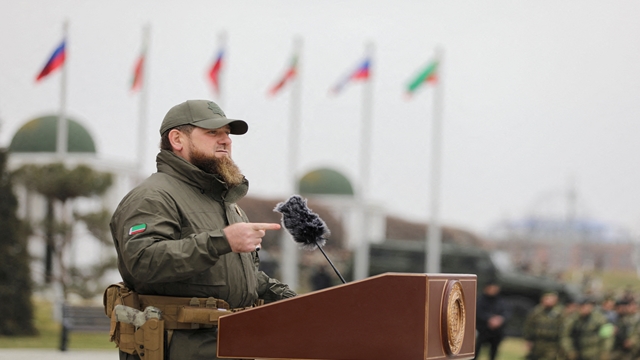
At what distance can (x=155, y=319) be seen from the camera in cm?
Result: 423

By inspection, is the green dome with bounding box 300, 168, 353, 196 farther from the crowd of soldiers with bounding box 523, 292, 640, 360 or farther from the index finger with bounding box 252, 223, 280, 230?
the index finger with bounding box 252, 223, 280, 230

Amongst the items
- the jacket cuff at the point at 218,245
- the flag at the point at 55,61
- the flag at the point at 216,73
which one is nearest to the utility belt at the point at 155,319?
the jacket cuff at the point at 218,245

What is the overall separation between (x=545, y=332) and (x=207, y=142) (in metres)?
12.6

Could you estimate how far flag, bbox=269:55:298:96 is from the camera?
961 inches

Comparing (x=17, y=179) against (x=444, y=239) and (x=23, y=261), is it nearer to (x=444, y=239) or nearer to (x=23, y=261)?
(x=23, y=261)

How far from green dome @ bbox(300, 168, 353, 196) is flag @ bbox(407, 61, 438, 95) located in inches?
1021

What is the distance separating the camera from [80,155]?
99.5ft

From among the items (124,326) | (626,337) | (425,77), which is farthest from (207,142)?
(425,77)

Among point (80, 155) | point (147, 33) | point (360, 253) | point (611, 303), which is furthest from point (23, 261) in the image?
point (80, 155)

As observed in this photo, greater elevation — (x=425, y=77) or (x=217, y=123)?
(x=425, y=77)

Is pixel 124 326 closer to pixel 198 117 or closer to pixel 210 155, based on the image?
pixel 210 155

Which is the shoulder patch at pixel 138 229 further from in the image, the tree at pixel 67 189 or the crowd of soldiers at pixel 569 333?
the tree at pixel 67 189

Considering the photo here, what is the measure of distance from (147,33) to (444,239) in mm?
39233

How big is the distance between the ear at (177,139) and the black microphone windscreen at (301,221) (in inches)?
19.0
